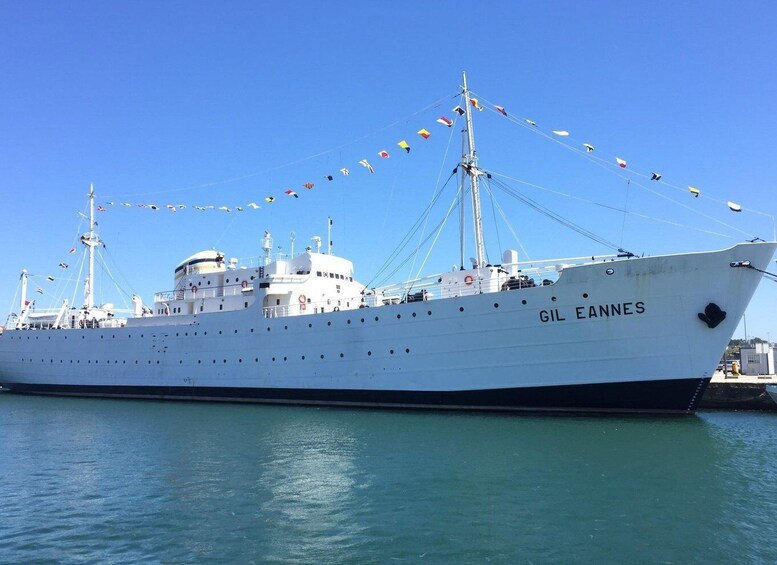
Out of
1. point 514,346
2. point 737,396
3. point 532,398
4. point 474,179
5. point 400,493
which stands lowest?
point 400,493

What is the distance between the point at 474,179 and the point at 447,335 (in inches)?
234

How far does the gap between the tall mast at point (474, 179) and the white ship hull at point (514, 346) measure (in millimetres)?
2194

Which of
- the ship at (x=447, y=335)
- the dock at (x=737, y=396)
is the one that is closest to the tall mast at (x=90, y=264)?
the ship at (x=447, y=335)

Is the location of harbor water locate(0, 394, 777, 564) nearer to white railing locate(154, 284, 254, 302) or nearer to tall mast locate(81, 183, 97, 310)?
white railing locate(154, 284, 254, 302)

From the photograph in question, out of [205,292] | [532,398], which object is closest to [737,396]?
[532,398]

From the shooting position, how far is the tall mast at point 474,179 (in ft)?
66.0

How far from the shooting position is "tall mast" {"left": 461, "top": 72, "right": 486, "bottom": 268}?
792 inches

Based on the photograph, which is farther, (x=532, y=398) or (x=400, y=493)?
(x=532, y=398)

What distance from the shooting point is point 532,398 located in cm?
1817

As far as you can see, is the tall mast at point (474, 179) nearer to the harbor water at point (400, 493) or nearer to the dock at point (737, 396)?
the harbor water at point (400, 493)

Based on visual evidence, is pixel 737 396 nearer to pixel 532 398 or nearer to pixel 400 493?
pixel 532 398

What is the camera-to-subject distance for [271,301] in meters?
25.3

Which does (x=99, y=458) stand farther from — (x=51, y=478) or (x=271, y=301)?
(x=271, y=301)

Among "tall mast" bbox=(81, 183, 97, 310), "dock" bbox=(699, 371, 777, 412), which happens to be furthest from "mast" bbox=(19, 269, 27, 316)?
"dock" bbox=(699, 371, 777, 412)
